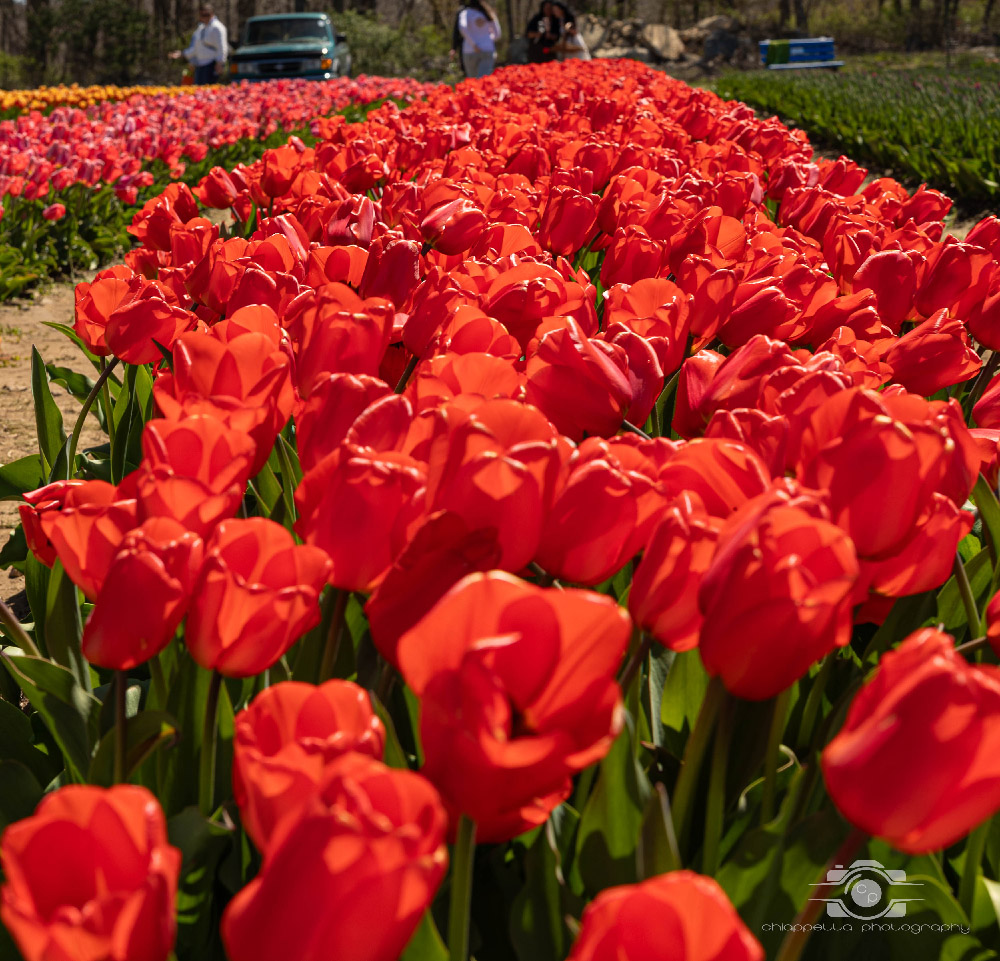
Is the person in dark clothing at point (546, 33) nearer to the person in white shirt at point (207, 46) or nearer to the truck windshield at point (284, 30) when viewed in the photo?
the truck windshield at point (284, 30)

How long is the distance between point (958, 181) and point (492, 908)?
10.7 m

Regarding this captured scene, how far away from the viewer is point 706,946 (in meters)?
0.53

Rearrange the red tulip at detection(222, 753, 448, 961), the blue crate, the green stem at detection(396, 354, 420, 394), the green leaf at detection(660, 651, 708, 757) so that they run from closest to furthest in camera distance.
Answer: the red tulip at detection(222, 753, 448, 961), the green leaf at detection(660, 651, 708, 757), the green stem at detection(396, 354, 420, 394), the blue crate

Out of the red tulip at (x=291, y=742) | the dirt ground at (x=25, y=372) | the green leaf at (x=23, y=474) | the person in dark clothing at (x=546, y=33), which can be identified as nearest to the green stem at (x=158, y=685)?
the red tulip at (x=291, y=742)

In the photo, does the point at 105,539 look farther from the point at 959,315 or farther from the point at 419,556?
the point at 959,315

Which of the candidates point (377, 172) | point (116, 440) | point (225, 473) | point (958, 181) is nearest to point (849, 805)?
point (225, 473)

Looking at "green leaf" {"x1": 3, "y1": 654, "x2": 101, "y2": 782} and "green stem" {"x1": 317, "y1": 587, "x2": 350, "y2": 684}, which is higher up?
"green stem" {"x1": 317, "y1": 587, "x2": 350, "y2": 684}

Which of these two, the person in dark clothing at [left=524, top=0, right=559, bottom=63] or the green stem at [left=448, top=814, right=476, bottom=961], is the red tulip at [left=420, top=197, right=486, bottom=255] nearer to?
the green stem at [left=448, top=814, right=476, bottom=961]

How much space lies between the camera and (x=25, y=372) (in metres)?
5.28

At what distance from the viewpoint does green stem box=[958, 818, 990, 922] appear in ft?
2.85

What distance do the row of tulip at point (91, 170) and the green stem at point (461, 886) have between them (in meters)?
6.23

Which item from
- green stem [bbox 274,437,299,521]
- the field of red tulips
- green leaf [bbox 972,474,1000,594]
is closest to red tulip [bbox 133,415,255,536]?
the field of red tulips

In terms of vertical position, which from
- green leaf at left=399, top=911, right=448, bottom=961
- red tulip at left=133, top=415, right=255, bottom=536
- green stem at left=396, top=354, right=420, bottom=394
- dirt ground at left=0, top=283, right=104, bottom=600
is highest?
red tulip at left=133, top=415, right=255, bottom=536

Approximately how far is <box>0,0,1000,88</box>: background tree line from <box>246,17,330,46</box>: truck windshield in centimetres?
488
